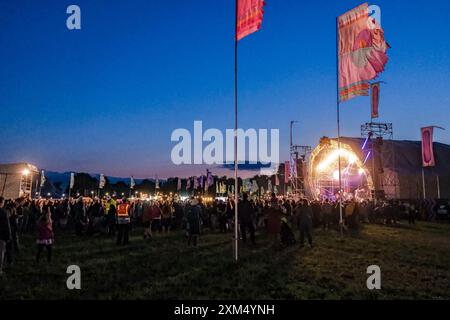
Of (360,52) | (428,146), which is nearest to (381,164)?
(428,146)

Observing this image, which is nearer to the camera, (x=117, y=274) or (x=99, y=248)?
(x=117, y=274)

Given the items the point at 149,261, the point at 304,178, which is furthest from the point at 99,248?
the point at 304,178

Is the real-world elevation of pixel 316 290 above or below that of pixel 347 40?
below

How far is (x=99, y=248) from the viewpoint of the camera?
14.5m

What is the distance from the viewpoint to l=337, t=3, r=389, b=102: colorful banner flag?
623 inches

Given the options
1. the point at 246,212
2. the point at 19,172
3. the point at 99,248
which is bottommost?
the point at 99,248

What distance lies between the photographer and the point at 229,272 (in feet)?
32.6

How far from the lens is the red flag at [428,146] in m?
34.8

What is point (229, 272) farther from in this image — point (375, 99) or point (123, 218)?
point (375, 99)

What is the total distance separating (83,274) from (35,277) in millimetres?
1165

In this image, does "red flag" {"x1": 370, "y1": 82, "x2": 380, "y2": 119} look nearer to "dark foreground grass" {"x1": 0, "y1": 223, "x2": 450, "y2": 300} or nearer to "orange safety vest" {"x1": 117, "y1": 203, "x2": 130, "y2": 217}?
"dark foreground grass" {"x1": 0, "y1": 223, "x2": 450, "y2": 300}

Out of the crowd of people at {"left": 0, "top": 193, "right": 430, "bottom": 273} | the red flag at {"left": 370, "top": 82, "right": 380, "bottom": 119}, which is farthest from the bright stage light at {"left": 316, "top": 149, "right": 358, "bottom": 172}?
the crowd of people at {"left": 0, "top": 193, "right": 430, "bottom": 273}
